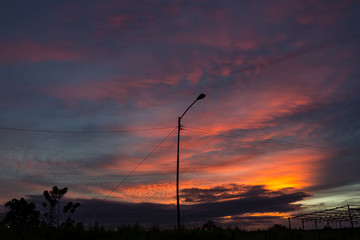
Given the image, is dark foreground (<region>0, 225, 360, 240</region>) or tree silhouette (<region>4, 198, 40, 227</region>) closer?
dark foreground (<region>0, 225, 360, 240</region>)

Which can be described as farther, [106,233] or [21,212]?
[21,212]

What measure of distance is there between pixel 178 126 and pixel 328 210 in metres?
38.9

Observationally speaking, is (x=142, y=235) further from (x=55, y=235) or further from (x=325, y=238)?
(x=325, y=238)

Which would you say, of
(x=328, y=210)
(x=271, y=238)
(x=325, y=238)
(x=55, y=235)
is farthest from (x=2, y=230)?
(x=328, y=210)

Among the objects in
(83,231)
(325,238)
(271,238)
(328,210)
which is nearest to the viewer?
(83,231)

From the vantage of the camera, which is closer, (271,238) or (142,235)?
(142,235)

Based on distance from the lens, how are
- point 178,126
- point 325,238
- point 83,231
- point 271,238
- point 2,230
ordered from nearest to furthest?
1. point 2,230
2. point 83,231
3. point 178,126
4. point 271,238
5. point 325,238

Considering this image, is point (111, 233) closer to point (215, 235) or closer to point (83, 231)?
point (83, 231)

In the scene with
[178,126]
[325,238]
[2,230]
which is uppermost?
[178,126]

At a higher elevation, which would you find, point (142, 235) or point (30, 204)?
point (30, 204)

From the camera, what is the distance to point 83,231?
82.1ft

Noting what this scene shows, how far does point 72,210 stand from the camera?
90.2 metres

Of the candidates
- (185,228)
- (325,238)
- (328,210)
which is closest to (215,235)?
(185,228)

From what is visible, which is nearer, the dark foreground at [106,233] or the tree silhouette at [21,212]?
the dark foreground at [106,233]
